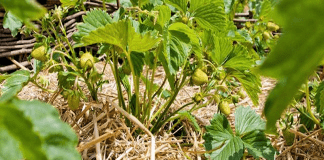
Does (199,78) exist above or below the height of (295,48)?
below

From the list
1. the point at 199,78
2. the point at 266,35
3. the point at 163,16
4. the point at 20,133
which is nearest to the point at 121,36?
the point at 163,16

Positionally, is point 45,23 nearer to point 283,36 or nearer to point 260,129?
point 260,129

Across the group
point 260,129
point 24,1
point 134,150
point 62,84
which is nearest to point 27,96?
point 62,84

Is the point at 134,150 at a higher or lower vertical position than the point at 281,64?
lower

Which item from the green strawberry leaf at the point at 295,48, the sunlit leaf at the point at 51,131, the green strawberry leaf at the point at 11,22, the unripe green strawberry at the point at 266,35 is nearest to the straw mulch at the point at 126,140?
the green strawberry leaf at the point at 11,22

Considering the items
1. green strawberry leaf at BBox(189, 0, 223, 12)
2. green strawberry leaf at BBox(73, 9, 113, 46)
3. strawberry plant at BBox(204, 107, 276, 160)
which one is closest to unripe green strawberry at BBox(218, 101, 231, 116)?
strawberry plant at BBox(204, 107, 276, 160)

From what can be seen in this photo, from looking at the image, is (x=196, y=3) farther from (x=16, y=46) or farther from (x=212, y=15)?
(x=16, y=46)

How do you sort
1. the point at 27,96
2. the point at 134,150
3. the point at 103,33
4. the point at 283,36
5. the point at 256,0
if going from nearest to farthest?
the point at 283,36
the point at 103,33
the point at 134,150
the point at 27,96
the point at 256,0
